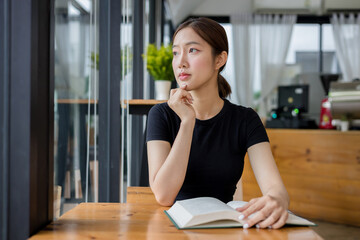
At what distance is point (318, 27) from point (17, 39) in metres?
6.18

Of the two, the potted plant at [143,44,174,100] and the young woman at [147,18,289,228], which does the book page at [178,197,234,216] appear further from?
the potted plant at [143,44,174,100]

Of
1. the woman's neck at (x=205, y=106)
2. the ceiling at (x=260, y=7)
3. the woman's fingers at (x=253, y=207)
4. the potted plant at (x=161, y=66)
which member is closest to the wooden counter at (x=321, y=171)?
the potted plant at (x=161, y=66)

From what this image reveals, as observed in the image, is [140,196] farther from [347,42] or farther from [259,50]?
[347,42]

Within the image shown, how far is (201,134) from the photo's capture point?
1.48 metres

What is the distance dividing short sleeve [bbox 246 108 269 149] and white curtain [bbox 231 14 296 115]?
4742 millimetres

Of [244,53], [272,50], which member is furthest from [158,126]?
[272,50]

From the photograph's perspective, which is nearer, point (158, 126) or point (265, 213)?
point (265, 213)

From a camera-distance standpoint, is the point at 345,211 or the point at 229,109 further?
the point at 345,211

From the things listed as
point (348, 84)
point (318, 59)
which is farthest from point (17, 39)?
point (318, 59)

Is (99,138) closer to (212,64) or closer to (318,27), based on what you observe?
(212,64)

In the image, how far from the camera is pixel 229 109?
5.13 ft

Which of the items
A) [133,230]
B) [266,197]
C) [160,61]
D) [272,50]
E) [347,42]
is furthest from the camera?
[272,50]

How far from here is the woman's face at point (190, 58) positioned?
4.57 ft

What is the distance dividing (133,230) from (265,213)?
0.32 m
